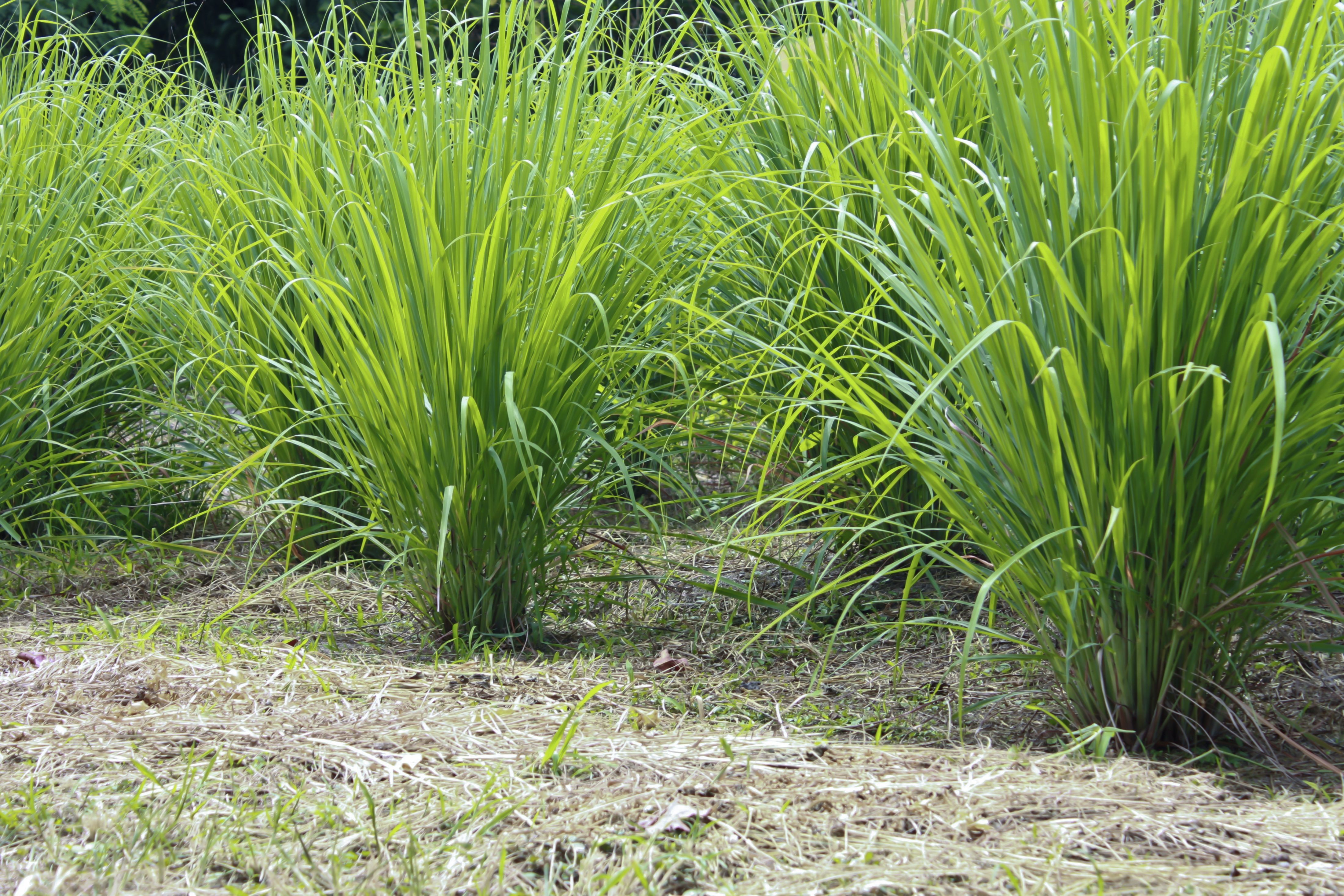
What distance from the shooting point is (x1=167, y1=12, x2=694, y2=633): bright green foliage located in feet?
5.80

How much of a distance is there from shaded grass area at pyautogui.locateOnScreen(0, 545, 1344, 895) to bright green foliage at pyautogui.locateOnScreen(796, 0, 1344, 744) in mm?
178

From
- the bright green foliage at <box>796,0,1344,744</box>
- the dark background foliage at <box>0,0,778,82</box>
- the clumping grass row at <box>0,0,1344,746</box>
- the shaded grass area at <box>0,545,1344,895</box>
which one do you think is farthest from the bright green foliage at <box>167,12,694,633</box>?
the dark background foliage at <box>0,0,778,82</box>

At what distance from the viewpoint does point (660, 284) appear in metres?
2.13

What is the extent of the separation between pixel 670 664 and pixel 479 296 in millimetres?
689

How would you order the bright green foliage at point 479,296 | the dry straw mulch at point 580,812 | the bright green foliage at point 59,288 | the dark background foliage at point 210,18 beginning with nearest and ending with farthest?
the dry straw mulch at point 580,812
the bright green foliage at point 479,296
the bright green foliage at point 59,288
the dark background foliage at point 210,18

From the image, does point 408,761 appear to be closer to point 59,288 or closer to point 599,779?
point 599,779

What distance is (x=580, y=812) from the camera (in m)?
1.17

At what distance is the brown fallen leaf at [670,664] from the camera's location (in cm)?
183

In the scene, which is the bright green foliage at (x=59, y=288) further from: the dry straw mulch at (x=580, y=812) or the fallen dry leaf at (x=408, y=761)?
the fallen dry leaf at (x=408, y=761)

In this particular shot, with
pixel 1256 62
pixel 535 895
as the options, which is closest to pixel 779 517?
pixel 1256 62

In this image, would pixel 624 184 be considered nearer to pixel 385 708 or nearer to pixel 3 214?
pixel 385 708

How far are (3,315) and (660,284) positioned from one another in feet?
4.79

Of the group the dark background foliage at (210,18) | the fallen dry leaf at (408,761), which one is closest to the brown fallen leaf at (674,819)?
the fallen dry leaf at (408,761)

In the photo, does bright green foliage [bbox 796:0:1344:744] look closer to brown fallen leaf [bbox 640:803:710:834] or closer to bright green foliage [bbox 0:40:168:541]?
brown fallen leaf [bbox 640:803:710:834]
